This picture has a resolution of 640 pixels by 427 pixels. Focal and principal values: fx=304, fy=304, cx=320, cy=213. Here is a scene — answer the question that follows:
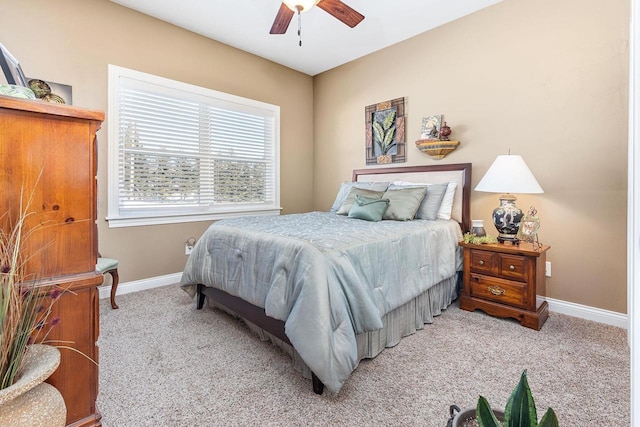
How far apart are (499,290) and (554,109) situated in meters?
1.62

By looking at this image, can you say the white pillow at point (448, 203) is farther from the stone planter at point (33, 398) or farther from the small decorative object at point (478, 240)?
the stone planter at point (33, 398)

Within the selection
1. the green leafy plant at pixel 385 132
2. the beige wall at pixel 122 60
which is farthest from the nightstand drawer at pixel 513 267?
the beige wall at pixel 122 60

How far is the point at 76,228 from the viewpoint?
1.08 metres

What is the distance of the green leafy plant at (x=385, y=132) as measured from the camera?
147 inches

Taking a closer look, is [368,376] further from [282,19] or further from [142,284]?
[282,19]

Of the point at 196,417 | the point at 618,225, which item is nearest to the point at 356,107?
the point at 618,225

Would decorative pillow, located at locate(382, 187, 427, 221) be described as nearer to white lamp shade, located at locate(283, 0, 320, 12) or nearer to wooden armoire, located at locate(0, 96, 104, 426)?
white lamp shade, located at locate(283, 0, 320, 12)

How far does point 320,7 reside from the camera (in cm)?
242

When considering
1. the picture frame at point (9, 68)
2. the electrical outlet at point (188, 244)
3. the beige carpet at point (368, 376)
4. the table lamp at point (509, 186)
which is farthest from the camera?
the electrical outlet at point (188, 244)

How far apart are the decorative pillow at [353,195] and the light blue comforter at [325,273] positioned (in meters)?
0.63

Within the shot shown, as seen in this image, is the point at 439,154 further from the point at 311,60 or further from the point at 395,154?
the point at 311,60

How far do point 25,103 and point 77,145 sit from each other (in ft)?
0.57

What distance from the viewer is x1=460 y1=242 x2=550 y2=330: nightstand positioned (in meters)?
2.32

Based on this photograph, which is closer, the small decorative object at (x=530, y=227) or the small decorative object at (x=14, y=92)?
the small decorative object at (x=14, y=92)
